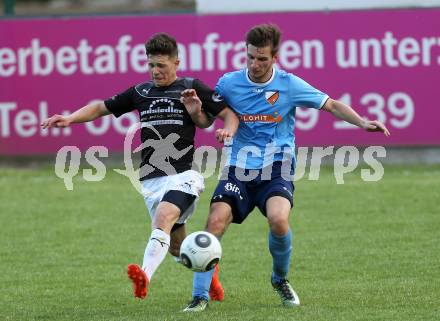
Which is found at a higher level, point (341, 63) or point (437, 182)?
point (341, 63)

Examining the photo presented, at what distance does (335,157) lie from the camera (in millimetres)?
16344

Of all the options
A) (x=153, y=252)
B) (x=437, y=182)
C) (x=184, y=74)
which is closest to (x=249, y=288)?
(x=153, y=252)

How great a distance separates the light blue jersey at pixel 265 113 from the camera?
25.8 feet

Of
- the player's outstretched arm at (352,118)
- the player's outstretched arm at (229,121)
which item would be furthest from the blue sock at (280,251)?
the player's outstretched arm at (352,118)

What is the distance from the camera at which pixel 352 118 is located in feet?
25.2

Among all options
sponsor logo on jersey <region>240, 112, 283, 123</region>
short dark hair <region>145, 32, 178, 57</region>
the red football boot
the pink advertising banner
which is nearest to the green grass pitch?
the red football boot

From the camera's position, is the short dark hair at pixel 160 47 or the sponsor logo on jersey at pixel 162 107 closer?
the short dark hair at pixel 160 47

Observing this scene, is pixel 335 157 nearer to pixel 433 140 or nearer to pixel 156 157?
pixel 433 140

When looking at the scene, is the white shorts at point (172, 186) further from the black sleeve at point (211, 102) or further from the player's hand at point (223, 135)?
A: the player's hand at point (223, 135)

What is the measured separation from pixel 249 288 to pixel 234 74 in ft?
5.59

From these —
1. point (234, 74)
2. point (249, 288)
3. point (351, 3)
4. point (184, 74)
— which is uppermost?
point (351, 3)

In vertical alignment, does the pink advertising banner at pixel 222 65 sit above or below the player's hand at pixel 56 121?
above

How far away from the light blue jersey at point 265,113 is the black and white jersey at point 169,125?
0.62 ft

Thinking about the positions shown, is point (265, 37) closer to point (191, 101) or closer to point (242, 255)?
point (191, 101)
